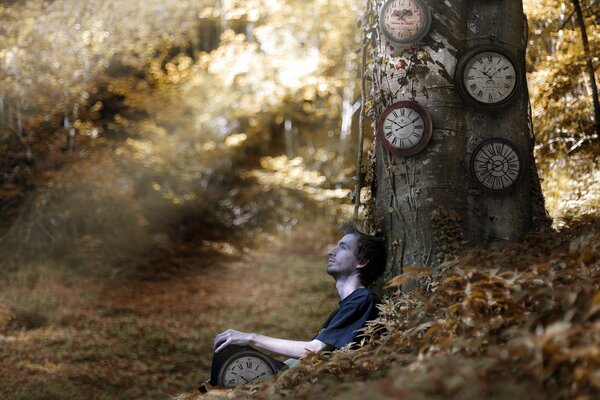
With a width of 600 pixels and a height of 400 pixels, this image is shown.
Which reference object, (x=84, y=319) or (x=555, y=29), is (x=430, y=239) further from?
(x=84, y=319)

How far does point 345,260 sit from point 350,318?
387 mm

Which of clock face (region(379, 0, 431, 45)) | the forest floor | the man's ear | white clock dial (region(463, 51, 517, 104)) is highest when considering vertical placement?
clock face (region(379, 0, 431, 45))

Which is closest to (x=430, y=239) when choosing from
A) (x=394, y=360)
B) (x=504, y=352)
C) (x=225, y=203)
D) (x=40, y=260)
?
(x=394, y=360)

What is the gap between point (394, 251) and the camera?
3766mm

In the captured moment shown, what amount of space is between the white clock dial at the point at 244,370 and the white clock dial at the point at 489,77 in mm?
1865

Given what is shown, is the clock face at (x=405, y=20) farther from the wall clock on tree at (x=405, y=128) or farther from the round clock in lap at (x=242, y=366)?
the round clock in lap at (x=242, y=366)

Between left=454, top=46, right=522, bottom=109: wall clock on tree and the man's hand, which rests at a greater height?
left=454, top=46, right=522, bottom=109: wall clock on tree

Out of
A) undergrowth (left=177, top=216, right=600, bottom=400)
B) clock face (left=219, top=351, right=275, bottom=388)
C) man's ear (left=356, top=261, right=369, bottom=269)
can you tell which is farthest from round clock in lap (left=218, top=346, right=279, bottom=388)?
man's ear (left=356, top=261, right=369, bottom=269)

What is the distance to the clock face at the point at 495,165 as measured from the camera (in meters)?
3.64

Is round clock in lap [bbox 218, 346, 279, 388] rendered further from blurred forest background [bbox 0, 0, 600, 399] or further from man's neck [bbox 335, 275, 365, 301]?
blurred forest background [bbox 0, 0, 600, 399]

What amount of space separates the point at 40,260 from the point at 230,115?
4154 mm

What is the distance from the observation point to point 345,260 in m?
3.73

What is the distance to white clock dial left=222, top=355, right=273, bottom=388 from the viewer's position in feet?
10.9

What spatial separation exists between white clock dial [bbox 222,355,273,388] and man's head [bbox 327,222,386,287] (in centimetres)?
68
